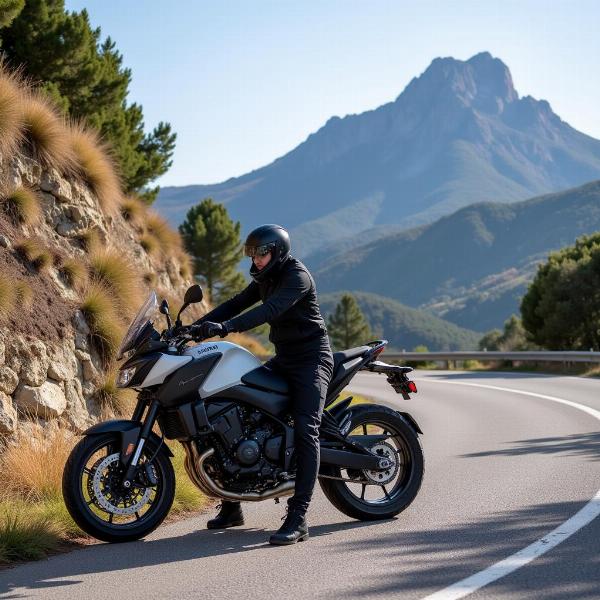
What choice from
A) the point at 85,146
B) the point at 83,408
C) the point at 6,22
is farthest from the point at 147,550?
the point at 6,22

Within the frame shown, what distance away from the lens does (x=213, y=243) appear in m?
61.2

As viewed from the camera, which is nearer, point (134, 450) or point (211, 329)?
point (211, 329)

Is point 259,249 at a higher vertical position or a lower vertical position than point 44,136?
lower

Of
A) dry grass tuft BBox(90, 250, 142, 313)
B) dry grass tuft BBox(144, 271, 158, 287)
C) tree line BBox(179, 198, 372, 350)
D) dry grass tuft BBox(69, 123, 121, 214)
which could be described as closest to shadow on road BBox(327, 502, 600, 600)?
dry grass tuft BBox(90, 250, 142, 313)

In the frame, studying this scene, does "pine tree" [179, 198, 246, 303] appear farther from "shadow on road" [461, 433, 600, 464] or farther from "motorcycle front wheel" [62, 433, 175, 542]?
"motorcycle front wheel" [62, 433, 175, 542]

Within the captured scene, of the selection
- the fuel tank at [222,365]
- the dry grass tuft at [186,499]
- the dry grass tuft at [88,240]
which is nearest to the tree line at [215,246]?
the dry grass tuft at [88,240]

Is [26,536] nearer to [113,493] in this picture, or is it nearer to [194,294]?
[113,493]

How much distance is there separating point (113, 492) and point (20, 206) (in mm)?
6465

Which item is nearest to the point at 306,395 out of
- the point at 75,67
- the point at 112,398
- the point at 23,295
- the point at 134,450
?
the point at 134,450

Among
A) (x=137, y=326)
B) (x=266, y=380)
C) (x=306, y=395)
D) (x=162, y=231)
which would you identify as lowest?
(x=306, y=395)

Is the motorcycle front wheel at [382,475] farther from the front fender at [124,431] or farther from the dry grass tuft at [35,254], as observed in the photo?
the dry grass tuft at [35,254]

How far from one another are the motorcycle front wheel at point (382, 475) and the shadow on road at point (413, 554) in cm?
17

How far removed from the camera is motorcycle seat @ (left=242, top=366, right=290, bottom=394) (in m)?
6.32

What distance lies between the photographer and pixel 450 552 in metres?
5.45
